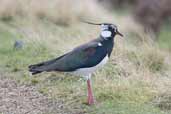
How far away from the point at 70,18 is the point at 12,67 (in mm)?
4549

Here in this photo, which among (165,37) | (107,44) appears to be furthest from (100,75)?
(165,37)

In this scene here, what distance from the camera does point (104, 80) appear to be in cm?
851

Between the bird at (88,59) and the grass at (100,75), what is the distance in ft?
1.35

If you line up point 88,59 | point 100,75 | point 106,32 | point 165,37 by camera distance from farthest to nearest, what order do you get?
point 165,37 < point 100,75 < point 106,32 < point 88,59

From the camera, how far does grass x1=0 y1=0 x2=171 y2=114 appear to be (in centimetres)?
776

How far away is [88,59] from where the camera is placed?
24.3 ft

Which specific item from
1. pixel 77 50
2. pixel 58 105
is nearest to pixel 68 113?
pixel 58 105

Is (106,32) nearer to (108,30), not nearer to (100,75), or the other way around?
(108,30)

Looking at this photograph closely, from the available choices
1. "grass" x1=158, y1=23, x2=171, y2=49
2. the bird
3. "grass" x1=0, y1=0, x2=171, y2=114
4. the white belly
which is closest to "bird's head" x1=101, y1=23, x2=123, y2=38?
the bird

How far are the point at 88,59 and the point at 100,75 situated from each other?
4.79 feet

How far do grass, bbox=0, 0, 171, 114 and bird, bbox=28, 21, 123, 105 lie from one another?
1.35ft

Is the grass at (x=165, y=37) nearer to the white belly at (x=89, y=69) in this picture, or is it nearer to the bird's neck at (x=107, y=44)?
the bird's neck at (x=107, y=44)

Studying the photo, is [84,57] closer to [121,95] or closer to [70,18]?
[121,95]

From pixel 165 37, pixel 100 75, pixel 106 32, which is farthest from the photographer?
pixel 165 37
